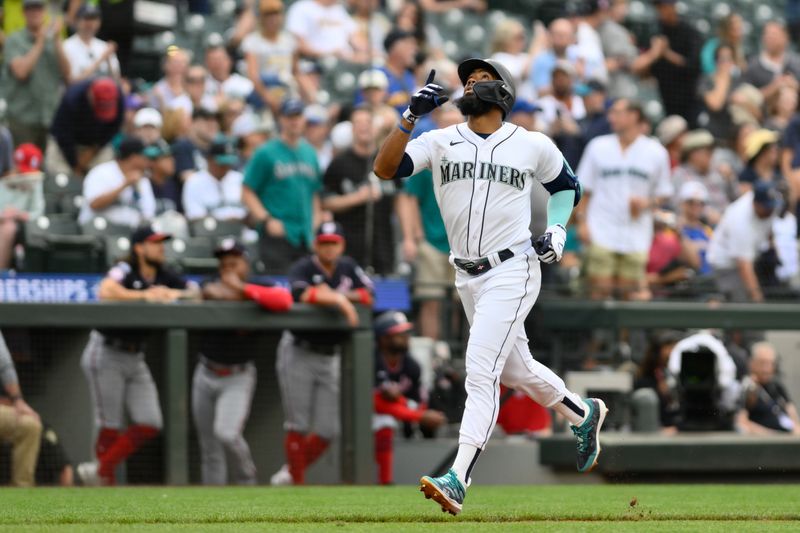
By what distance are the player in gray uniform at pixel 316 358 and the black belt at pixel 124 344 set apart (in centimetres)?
102

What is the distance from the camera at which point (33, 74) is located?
38.1 feet

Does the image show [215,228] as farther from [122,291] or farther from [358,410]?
[358,410]

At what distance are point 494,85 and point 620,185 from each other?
18.8 ft

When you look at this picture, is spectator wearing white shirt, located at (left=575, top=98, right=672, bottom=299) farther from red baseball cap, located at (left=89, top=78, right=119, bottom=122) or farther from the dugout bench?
red baseball cap, located at (left=89, top=78, right=119, bottom=122)

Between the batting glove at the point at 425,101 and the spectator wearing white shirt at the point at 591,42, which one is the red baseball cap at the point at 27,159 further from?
the spectator wearing white shirt at the point at 591,42

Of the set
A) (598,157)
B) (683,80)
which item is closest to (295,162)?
(598,157)

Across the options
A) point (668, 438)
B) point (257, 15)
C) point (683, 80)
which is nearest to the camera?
point (668, 438)

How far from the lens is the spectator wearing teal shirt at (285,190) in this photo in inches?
441

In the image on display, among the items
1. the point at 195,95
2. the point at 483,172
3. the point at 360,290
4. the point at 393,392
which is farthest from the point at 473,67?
the point at 195,95

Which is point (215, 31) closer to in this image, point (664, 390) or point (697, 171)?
point (697, 171)

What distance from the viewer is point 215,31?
14.4 m

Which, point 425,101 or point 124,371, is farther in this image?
point 124,371

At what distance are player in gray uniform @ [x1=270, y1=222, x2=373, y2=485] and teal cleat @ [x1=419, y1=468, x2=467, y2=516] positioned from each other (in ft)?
13.7

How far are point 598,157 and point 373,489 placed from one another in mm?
4212
